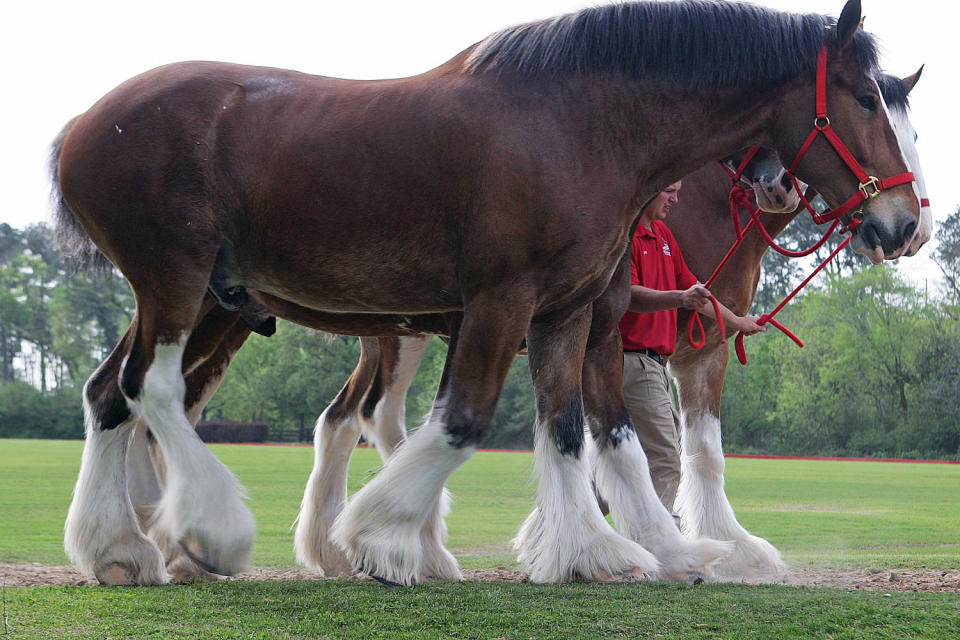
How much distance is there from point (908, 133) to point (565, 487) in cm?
240

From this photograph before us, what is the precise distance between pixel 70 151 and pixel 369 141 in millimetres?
1482

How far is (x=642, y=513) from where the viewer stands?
15.2ft

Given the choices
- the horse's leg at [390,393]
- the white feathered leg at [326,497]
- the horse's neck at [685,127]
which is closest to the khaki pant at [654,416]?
the horse's leg at [390,393]

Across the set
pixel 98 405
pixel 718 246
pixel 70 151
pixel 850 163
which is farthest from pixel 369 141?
pixel 718 246

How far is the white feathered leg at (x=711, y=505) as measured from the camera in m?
5.33

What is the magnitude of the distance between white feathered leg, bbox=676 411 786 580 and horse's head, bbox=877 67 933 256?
1.95 meters

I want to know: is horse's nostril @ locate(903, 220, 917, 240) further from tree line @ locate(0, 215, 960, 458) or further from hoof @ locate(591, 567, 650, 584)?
tree line @ locate(0, 215, 960, 458)

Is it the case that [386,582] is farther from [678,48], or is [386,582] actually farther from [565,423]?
[678,48]

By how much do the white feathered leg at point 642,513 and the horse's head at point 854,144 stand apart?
1.47 metres

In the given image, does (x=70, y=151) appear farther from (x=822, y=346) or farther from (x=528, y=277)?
(x=822, y=346)

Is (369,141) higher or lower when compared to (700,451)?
higher

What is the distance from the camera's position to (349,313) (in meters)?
4.73

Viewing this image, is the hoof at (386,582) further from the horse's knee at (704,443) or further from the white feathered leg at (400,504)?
the horse's knee at (704,443)

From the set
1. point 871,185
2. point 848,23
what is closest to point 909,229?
point 871,185
